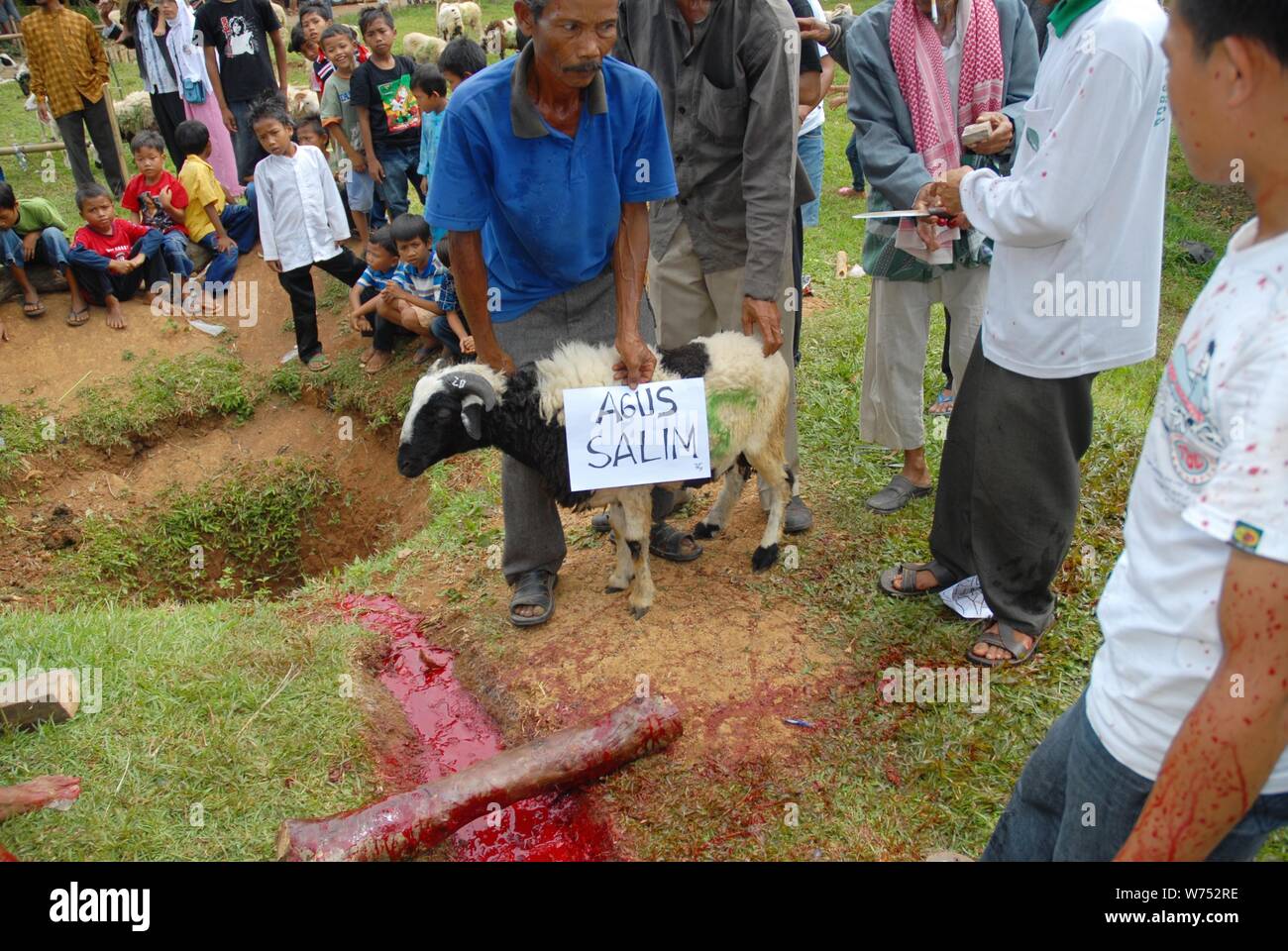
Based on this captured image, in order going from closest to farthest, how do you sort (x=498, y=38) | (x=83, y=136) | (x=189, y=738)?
(x=189, y=738), (x=83, y=136), (x=498, y=38)

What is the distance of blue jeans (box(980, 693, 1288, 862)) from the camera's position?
161cm

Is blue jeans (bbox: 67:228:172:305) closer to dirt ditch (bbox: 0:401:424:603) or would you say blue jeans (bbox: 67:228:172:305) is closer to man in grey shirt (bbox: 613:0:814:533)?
dirt ditch (bbox: 0:401:424:603)

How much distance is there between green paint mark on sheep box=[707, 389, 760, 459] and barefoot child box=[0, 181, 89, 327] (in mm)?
6929

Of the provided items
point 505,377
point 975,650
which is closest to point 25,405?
point 505,377

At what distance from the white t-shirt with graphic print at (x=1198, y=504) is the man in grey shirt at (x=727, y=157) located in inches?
114

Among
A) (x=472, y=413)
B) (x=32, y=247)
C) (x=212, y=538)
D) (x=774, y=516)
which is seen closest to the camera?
(x=472, y=413)

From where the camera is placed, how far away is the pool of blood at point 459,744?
3.61 m

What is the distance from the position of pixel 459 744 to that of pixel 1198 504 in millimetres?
3498

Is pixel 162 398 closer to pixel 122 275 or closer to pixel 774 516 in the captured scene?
pixel 122 275

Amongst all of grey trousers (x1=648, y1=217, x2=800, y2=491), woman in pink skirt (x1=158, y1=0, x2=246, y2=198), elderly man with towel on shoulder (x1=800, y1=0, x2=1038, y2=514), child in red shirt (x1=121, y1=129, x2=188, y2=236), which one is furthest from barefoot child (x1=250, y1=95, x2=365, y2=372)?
elderly man with towel on shoulder (x1=800, y1=0, x2=1038, y2=514)

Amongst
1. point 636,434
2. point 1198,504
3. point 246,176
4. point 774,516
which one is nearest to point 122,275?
point 246,176

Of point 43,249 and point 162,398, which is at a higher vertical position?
point 43,249

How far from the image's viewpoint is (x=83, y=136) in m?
10.7
